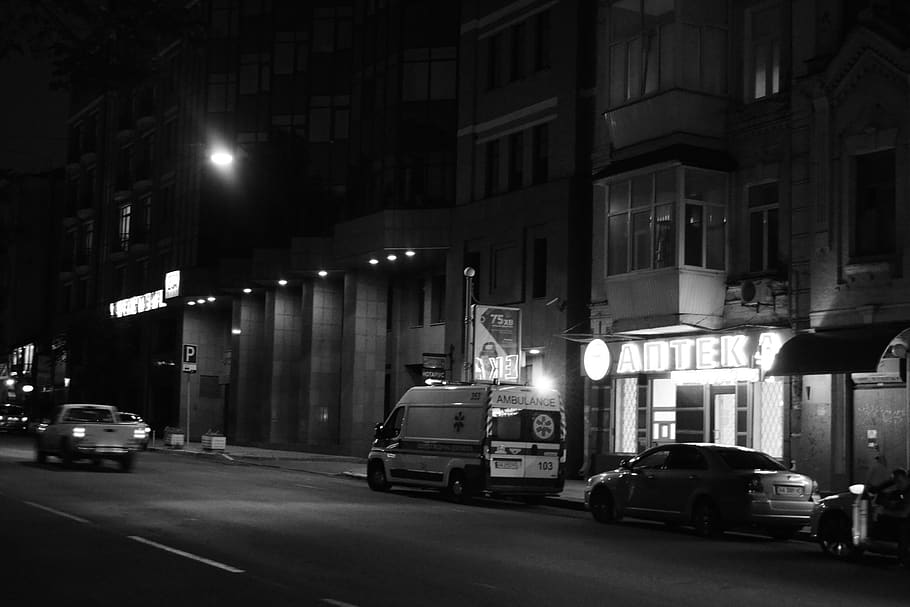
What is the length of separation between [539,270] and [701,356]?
28.7ft

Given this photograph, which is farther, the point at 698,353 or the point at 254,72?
the point at 254,72

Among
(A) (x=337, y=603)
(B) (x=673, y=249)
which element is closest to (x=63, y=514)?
(A) (x=337, y=603)

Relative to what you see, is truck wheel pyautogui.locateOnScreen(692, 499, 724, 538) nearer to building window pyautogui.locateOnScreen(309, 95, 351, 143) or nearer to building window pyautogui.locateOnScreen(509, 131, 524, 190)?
building window pyautogui.locateOnScreen(509, 131, 524, 190)

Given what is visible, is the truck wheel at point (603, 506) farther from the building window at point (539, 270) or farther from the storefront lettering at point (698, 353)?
the building window at point (539, 270)

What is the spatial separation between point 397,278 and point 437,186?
6.50 metres

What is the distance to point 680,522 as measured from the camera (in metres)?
20.7

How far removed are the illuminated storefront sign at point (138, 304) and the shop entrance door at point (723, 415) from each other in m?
40.2

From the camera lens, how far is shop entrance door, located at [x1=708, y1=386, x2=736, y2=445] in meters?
28.6

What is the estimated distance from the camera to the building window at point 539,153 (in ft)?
121

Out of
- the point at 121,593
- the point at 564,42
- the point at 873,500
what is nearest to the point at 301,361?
the point at 564,42

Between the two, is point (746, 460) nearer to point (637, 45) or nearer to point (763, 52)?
point (763, 52)

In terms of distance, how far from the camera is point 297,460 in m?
43.8

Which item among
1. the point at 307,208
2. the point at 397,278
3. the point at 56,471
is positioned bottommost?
the point at 56,471

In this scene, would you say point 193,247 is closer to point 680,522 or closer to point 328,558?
point 680,522
